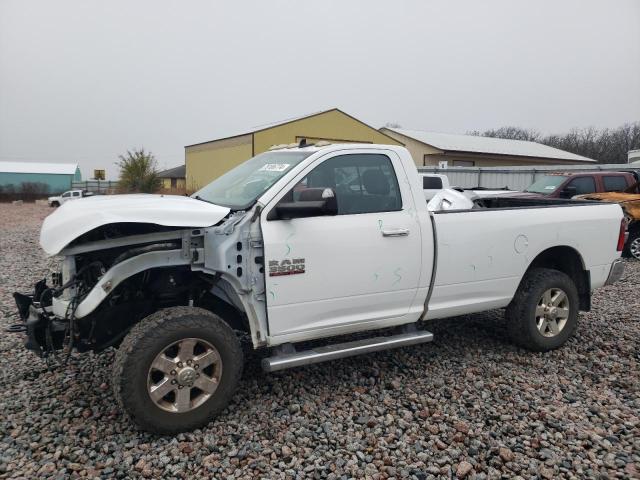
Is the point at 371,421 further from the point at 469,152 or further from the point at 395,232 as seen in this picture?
the point at 469,152

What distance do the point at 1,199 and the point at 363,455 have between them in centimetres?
4688

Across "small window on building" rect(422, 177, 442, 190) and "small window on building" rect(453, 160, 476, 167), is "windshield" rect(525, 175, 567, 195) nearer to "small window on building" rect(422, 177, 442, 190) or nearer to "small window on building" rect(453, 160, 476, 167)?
"small window on building" rect(422, 177, 442, 190)

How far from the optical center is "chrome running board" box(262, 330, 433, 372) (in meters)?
3.59

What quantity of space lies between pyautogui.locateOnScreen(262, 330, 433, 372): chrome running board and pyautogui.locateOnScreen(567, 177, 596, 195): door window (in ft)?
31.3

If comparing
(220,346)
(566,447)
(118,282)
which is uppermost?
(118,282)

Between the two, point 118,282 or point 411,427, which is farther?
point 411,427

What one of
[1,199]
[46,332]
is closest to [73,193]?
[1,199]

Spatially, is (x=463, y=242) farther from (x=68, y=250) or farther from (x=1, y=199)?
(x=1, y=199)

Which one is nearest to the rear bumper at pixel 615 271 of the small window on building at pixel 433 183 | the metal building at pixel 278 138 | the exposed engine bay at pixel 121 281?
the exposed engine bay at pixel 121 281

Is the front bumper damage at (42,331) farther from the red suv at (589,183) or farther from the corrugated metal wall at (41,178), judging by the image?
the corrugated metal wall at (41,178)

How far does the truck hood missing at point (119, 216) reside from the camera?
319 centimetres

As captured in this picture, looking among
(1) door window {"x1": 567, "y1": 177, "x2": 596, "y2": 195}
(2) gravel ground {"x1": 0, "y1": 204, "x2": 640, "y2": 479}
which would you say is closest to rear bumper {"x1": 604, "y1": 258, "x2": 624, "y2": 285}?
(2) gravel ground {"x1": 0, "y1": 204, "x2": 640, "y2": 479}

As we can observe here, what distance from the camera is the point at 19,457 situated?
3115 mm

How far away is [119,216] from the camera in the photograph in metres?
3.21
